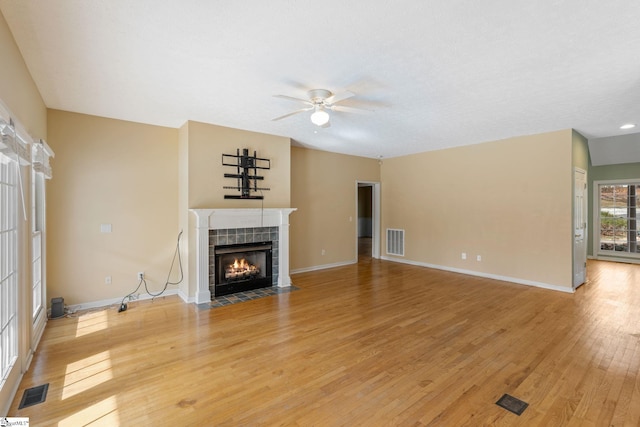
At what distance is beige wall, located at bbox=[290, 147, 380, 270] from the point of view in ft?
20.4

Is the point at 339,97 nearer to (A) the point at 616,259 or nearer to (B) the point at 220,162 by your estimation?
(B) the point at 220,162

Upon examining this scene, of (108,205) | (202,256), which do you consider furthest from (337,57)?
(108,205)

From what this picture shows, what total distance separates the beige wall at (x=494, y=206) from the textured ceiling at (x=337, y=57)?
1.20 meters

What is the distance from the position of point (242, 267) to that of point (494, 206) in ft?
16.0

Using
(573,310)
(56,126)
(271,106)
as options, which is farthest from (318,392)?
(56,126)

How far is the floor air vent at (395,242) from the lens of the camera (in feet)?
24.1

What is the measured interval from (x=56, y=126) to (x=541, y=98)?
612 centimetres

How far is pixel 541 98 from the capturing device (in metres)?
3.48

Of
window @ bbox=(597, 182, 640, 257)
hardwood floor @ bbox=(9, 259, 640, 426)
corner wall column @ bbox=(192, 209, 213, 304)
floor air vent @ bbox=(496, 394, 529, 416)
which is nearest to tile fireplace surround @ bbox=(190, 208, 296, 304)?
corner wall column @ bbox=(192, 209, 213, 304)

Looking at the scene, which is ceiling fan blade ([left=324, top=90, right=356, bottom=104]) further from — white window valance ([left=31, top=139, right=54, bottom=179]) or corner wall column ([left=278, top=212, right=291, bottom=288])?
white window valance ([left=31, top=139, right=54, bottom=179])

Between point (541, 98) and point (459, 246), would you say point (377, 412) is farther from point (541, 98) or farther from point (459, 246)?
point (459, 246)

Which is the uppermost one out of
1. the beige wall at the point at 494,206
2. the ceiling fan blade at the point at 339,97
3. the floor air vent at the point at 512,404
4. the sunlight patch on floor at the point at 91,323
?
the ceiling fan blade at the point at 339,97

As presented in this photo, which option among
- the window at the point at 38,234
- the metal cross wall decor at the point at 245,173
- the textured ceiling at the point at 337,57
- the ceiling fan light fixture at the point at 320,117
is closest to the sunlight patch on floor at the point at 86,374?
the window at the point at 38,234

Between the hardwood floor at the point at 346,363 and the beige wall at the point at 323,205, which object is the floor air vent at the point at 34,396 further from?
the beige wall at the point at 323,205
